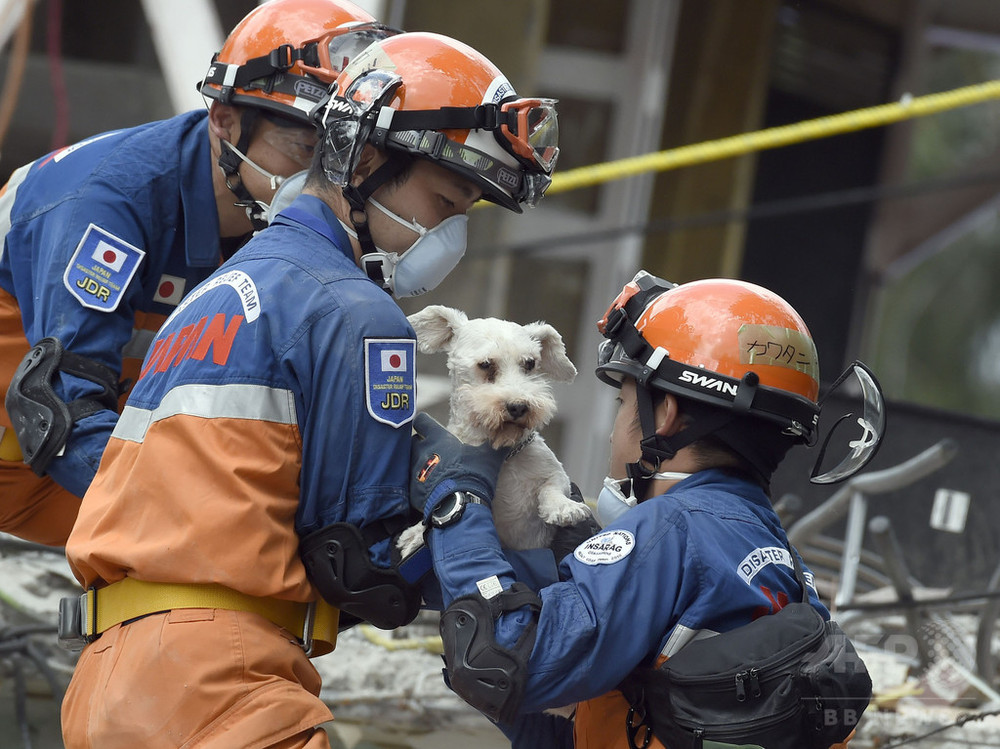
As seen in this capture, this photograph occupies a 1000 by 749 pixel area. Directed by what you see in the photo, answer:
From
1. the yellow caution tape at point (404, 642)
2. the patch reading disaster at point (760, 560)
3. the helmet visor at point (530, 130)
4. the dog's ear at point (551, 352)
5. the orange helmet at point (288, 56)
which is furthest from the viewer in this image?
the yellow caution tape at point (404, 642)

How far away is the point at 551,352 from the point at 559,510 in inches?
17.1

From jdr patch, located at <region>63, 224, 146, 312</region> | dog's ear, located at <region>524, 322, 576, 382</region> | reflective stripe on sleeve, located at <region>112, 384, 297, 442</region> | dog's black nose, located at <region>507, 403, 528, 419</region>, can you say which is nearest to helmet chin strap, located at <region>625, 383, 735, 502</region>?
dog's black nose, located at <region>507, 403, 528, 419</region>

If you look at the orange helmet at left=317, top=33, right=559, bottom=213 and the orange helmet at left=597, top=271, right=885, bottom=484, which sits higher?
the orange helmet at left=317, top=33, right=559, bottom=213

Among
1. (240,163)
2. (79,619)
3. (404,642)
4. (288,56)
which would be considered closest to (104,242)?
(240,163)

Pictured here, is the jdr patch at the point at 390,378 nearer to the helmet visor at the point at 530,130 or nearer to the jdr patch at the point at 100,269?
the helmet visor at the point at 530,130

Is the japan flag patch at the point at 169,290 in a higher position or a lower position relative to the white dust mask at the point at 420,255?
lower

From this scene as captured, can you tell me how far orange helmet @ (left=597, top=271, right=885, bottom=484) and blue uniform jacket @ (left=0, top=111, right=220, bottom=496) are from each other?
4.35ft

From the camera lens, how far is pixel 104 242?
125 inches

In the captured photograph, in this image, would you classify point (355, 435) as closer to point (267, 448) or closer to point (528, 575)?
point (267, 448)

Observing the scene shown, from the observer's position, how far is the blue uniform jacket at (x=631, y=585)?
2307 mm

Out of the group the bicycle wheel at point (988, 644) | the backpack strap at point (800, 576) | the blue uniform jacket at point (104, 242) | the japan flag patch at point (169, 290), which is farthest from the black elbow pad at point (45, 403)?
the bicycle wheel at point (988, 644)

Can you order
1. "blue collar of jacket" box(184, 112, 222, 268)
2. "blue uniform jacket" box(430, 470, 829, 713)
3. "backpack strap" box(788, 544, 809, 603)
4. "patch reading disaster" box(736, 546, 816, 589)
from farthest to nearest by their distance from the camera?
"blue collar of jacket" box(184, 112, 222, 268), "backpack strap" box(788, 544, 809, 603), "patch reading disaster" box(736, 546, 816, 589), "blue uniform jacket" box(430, 470, 829, 713)

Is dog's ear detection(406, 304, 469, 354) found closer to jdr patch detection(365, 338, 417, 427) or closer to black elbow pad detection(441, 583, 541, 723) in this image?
jdr patch detection(365, 338, 417, 427)

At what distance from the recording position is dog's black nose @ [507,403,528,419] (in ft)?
8.68
